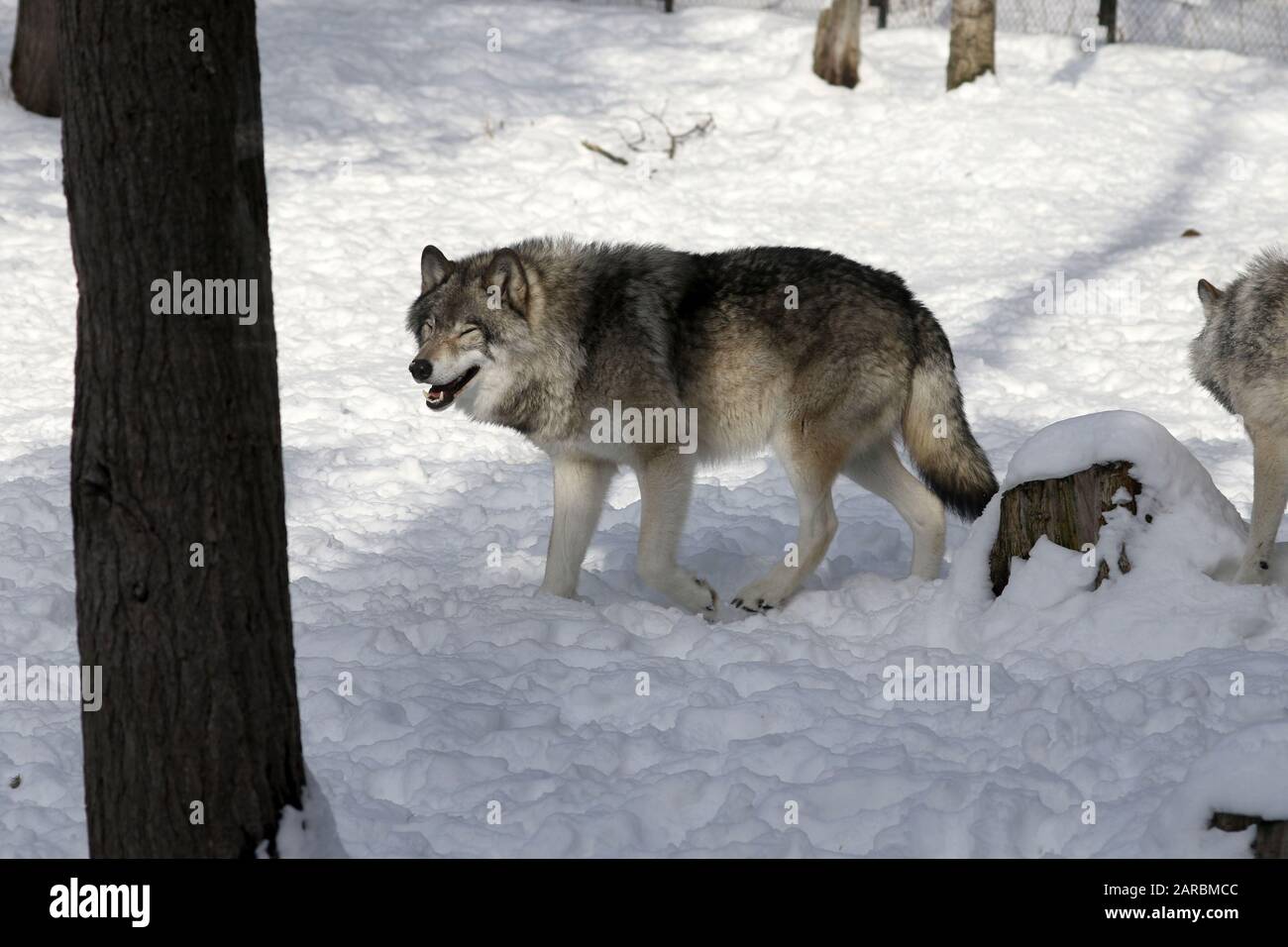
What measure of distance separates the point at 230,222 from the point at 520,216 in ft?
31.4

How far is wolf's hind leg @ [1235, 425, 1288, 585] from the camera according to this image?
17.4 ft

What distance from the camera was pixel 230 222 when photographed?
314 centimetres

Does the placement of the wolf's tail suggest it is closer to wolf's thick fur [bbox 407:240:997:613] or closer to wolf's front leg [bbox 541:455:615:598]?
A: wolf's thick fur [bbox 407:240:997:613]

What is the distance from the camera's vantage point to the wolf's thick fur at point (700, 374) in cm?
602

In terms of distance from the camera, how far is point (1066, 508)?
5363 millimetres

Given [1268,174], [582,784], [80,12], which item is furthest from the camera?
[1268,174]

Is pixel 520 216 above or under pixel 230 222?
under

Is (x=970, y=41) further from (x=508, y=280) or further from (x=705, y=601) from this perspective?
(x=705, y=601)

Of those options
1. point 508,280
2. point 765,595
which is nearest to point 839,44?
point 508,280

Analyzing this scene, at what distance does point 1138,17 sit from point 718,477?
1704 centimetres

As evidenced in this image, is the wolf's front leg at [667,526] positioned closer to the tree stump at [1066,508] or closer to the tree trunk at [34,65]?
the tree stump at [1066,508]
